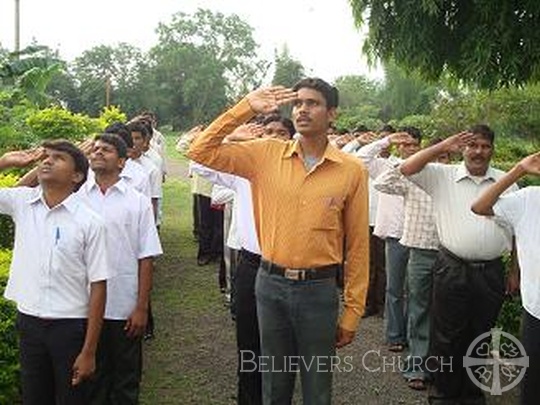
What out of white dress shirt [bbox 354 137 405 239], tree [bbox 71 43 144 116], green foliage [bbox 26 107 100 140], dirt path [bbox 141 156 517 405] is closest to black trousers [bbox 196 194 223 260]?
dirt path [bbox 141 156 517 405]

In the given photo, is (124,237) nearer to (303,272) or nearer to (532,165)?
(303,272)

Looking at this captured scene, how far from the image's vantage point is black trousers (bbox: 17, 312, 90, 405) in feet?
11.1

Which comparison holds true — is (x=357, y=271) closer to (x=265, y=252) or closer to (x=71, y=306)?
(x=265, y=252)

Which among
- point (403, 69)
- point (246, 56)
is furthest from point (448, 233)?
point (246, 56)

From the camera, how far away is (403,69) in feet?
20.7

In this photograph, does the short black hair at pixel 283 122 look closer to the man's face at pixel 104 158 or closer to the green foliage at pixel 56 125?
the man's face at pixel 104 158

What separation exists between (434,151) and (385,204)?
2.09 metres

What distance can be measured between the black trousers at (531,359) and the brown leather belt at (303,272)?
110 centimetres

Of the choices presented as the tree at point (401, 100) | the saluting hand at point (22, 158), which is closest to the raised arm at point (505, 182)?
the saluting hand at point (22, 158)

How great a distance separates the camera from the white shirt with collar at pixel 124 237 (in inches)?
165

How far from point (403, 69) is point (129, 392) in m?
3.74

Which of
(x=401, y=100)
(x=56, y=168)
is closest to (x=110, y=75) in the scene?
(x=401, y=100)

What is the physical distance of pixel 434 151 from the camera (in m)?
4.34

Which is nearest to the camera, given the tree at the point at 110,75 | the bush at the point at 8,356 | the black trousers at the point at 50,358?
the black trousers at the point at 50,358
